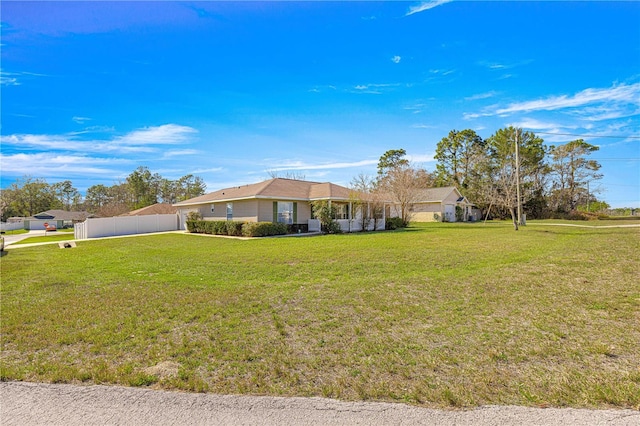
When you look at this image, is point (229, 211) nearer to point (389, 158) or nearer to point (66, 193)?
point (389, 158)

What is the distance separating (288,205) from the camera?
21609mm

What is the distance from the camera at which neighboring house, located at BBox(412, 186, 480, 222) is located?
120 feet

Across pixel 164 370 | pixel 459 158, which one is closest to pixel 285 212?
pixel 164 370

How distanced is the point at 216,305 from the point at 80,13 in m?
8.10

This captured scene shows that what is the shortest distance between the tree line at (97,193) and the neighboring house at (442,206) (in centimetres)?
3913

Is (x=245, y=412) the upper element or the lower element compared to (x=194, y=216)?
lower

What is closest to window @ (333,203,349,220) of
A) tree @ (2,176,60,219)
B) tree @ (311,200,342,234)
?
tree @ (311,200,342,234)

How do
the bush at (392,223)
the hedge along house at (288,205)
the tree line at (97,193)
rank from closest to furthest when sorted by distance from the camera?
the hedge along house at (288,205), the bush at (392,223), the tree line at (97,193)

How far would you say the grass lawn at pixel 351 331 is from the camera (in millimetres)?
2908

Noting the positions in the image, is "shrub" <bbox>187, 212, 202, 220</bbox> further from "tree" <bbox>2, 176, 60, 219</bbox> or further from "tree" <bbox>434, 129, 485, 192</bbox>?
"tree" <bbox>2, 176, 60, 219</bbox>

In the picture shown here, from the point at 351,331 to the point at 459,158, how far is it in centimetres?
4749

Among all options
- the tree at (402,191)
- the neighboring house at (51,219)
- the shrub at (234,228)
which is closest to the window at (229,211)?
the shrub at (234,228)

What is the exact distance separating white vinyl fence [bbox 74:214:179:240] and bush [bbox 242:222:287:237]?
13.0m

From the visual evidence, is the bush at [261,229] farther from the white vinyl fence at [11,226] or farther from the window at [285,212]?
the white vinyl fence at [11,226]
